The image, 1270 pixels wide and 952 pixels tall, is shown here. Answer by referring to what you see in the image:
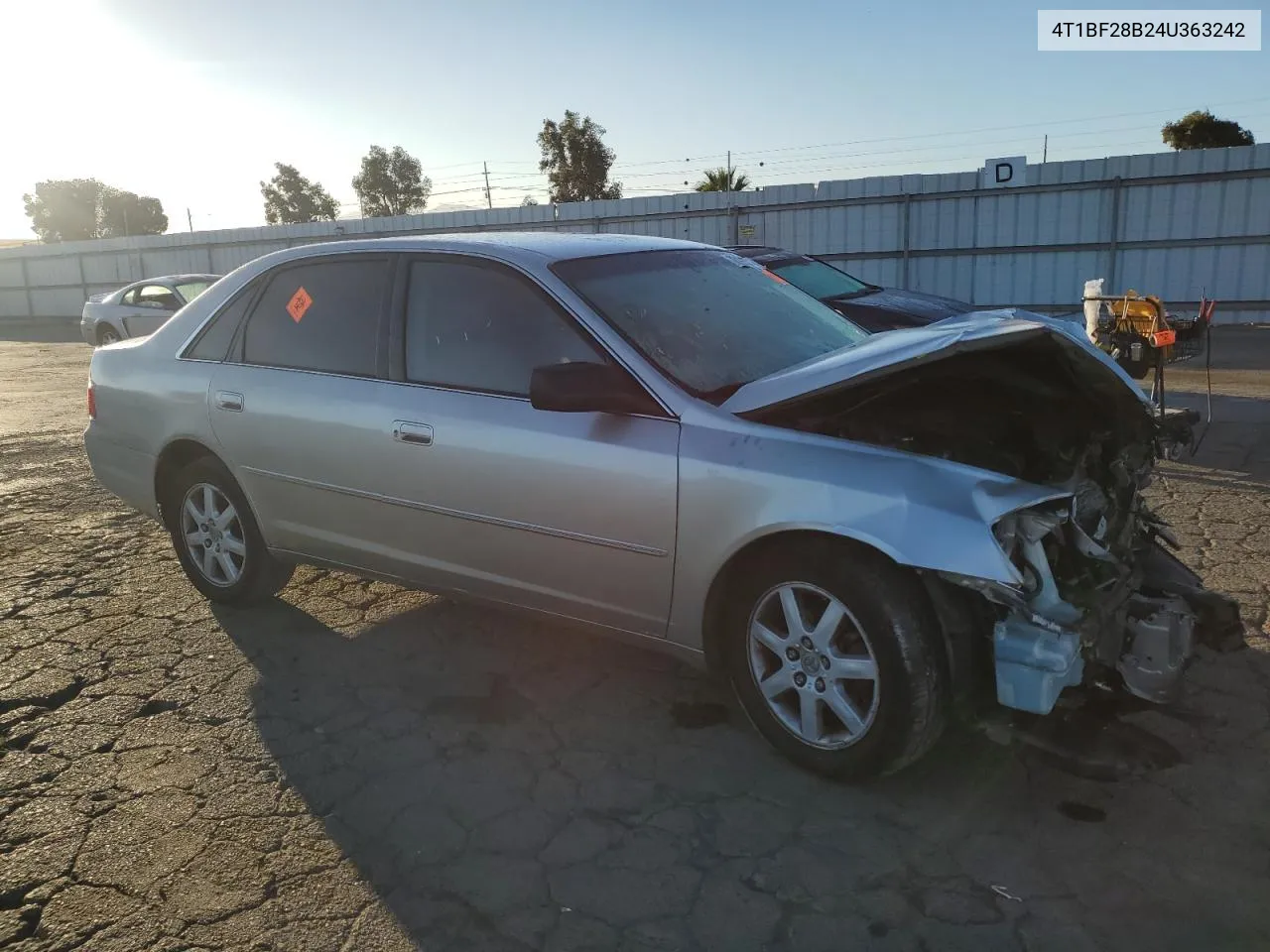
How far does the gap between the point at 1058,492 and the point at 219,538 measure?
141 inches

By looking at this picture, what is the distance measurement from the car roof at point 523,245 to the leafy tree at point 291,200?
67360mm

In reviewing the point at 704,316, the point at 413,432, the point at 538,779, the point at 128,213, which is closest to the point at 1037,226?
the point at 704,316

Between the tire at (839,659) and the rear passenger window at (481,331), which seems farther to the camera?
the rear passenger window at (481,331)

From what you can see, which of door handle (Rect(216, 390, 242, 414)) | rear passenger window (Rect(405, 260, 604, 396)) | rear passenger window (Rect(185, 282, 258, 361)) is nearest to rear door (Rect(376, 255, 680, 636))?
rear passenger window (Rect(405, 260, 604, 396))

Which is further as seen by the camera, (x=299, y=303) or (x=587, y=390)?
(x=299, y=303)

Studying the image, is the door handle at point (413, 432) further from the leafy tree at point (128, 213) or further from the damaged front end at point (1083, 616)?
the leafy tree at point (128, 213)

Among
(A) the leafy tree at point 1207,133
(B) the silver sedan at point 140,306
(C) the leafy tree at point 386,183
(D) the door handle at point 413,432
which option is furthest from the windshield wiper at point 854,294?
(C) the leafy tree at point 386,183

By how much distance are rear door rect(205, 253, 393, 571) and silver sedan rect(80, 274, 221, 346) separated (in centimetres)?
1179

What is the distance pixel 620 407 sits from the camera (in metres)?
3.11

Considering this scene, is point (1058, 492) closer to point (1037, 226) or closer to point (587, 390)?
point (587, 390)

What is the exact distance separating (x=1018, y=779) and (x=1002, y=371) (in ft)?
4.21

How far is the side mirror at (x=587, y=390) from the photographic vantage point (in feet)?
9.87

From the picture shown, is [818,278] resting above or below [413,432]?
above

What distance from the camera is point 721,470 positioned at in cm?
292
